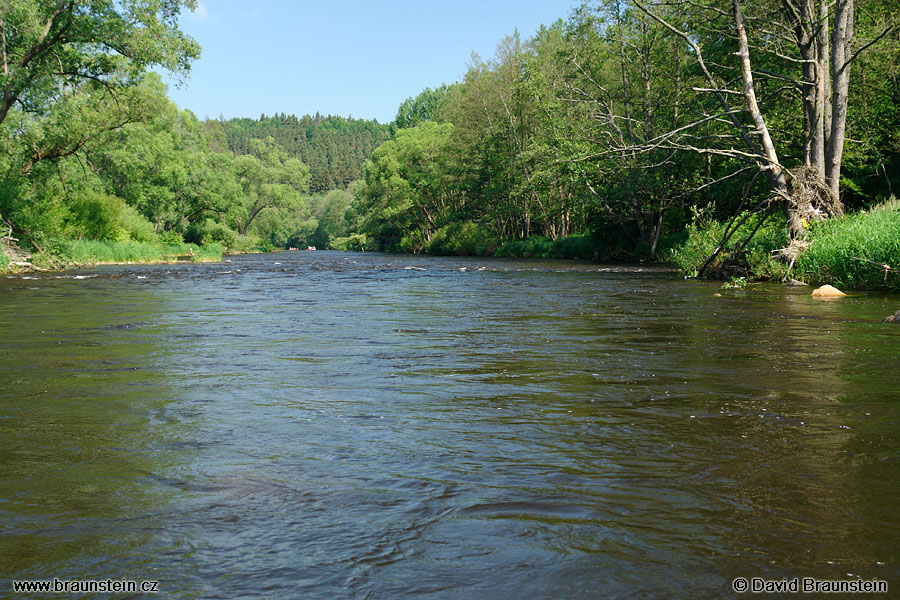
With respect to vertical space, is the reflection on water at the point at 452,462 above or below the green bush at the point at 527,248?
below

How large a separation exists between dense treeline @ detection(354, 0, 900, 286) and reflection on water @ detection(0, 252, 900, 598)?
13361 mm

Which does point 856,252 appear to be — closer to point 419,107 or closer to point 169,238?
point 169,238

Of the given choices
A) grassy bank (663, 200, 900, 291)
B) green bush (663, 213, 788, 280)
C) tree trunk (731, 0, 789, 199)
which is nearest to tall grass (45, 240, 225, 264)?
green bush (663, 213, 788, 280)

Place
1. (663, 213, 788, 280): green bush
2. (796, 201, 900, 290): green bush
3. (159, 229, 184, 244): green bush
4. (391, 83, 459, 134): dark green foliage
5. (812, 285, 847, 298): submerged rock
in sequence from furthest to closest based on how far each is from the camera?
(391, 83, 459, 134): dark green foliage < (159, 229, 184, 244): green bush < (663, 213, 788, 280): green bush < (796, 201, 900, 290): green bush < (812, 285, 847, 298): submerged rock

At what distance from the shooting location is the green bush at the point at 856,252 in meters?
16.4

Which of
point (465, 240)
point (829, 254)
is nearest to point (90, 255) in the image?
point (465, 240)

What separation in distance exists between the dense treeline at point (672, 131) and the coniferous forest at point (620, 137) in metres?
0.13

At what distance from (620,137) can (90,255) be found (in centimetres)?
2730

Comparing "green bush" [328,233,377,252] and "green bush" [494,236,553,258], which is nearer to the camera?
"green bush" [494,236,553,258]

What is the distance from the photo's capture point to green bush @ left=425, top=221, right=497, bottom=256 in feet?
197

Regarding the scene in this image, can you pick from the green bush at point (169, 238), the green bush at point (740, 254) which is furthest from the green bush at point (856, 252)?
the green bush at point (169, 238)

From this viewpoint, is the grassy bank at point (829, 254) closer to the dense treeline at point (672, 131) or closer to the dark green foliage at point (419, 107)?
the dense treeline at point (672, 131)

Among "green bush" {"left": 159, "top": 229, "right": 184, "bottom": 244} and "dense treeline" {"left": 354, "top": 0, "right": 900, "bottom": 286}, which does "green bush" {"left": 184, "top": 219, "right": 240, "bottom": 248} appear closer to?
"green bush" {"left": 159, "top": 229, "right": 184, "bottom": 244}

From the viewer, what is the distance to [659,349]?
31.6 ft
